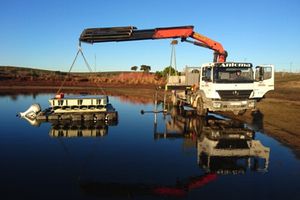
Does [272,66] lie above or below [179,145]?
above

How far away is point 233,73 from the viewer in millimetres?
15867

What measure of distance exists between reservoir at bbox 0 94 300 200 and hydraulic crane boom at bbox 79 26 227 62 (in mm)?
5185

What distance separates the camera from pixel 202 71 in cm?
1669

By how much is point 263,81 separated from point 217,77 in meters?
2.31

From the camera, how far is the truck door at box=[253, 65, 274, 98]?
15.3 meters

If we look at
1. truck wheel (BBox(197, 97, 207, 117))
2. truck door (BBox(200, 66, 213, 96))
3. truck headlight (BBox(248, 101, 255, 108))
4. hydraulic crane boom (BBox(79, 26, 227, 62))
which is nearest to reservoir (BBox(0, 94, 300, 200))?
truck headlight (BBox(248, 101, 255, 108))

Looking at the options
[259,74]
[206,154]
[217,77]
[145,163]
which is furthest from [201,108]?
[145,163]

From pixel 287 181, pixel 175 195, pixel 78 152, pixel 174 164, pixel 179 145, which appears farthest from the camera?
pixel 179 145

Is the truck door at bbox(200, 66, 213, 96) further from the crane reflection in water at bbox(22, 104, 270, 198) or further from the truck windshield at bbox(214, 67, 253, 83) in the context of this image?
the crane reflection in water at bbox(22, 104, 270, 198)

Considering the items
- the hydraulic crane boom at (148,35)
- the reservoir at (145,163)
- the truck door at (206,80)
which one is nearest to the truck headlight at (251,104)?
the reservoir at (145,163)

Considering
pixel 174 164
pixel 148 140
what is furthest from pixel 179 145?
pixel 174 164

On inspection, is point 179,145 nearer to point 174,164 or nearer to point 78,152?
point 174,164

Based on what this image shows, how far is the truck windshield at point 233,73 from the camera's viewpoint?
15644 mm

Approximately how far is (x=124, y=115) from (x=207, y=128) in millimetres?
6600
